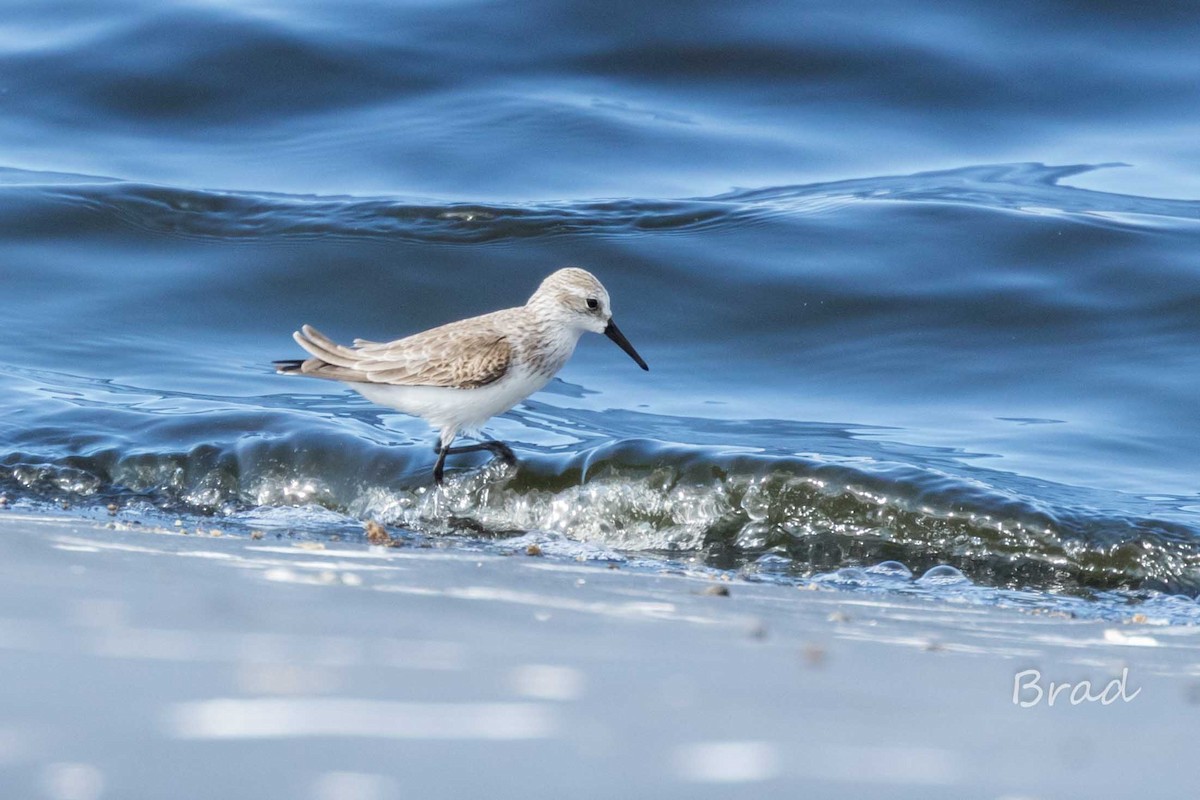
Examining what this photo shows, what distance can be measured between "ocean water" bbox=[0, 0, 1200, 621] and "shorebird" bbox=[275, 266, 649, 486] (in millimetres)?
257

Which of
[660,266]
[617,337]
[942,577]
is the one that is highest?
[660,266]

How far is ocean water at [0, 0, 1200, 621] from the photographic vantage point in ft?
19.7

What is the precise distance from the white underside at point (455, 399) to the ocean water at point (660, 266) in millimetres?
208

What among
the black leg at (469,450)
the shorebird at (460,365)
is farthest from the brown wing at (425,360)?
the black leg at (469,450)

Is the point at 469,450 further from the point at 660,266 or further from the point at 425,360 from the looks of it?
the point at 660,266

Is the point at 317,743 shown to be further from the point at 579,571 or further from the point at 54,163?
the point at 54,163

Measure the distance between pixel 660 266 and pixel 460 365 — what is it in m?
3.24

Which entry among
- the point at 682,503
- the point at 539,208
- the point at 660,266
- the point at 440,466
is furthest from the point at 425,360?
the point at 539,208

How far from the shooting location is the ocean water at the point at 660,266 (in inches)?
237

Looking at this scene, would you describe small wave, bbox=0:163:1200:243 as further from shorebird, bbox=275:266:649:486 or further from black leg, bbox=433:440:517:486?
black leg, bbox=433:440:517:486

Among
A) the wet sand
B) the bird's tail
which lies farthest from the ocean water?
the wet sand

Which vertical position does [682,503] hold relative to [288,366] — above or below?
below

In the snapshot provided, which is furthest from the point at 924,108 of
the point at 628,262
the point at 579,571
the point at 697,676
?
the point at 697,676

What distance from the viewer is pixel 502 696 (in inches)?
106
